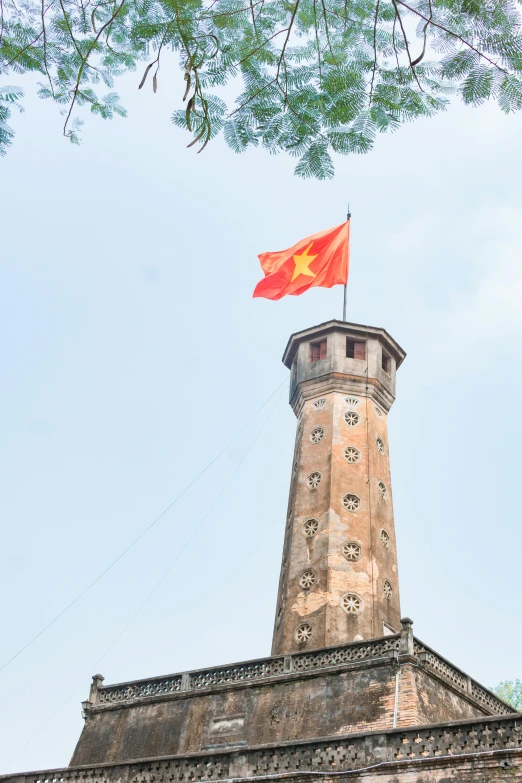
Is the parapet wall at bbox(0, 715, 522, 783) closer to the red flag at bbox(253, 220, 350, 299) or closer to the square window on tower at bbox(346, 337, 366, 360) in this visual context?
the red flag at bbox(253, 220, 350, 299)

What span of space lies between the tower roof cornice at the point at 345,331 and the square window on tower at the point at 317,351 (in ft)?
1.08

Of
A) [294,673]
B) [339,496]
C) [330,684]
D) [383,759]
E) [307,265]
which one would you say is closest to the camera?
[383,759]

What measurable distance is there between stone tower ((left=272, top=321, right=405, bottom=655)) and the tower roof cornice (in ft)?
0.12

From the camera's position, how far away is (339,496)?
25.4 meters

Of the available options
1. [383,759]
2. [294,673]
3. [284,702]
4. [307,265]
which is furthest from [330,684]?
[307,265]

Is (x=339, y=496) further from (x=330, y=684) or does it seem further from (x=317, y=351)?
(x=330, y=684)

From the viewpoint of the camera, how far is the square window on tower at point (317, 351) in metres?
29.2

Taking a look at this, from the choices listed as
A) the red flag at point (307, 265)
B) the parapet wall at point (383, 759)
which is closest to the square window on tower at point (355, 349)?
the red flag at point (307, 265)

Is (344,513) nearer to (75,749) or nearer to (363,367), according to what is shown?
(363,367)

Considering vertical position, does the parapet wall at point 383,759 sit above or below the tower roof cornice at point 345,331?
below

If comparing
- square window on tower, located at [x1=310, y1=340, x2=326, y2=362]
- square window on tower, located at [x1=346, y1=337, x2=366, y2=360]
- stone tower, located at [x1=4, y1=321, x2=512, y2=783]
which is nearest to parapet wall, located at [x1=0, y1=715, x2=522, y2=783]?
stone tower, located at [x1=4, y1=321, x2=512, y2=783]

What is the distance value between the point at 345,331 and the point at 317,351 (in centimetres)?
126

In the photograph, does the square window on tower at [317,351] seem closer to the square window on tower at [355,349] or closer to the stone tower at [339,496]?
the stone tower at [339,496]

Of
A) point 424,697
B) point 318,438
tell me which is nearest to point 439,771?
point 424,697
